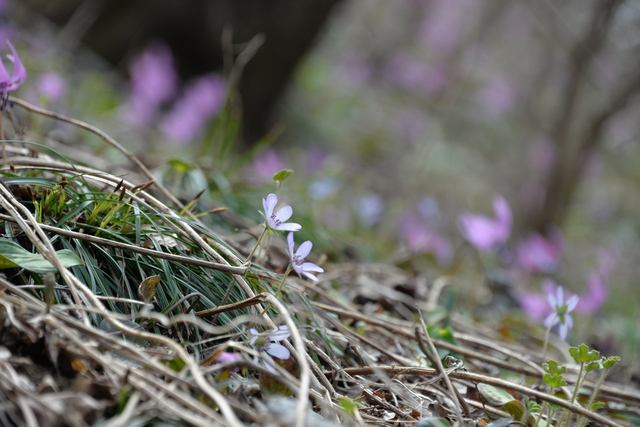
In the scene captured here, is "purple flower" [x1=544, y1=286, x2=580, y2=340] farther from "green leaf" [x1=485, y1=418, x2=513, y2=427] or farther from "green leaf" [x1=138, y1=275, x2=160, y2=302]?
"green leaf" [x1=138, y1=275, x2=160, y2=302]

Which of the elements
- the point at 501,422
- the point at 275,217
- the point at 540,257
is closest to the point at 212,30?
the point at 540,257

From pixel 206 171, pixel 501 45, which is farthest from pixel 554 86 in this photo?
pixel 206 171

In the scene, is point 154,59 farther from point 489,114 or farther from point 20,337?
point 489,114

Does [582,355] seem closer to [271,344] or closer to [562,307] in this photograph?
[562,307]

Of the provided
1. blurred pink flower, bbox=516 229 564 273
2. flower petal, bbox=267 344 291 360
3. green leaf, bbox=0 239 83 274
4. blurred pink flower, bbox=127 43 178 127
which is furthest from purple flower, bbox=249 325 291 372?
blurred pink flower, bbox=127 43 178 127

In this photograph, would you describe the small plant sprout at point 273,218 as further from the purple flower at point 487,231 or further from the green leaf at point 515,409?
the purple flower at point 487,231

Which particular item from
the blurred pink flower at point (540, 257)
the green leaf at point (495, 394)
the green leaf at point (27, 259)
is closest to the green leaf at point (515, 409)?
the green leaf at point (495, 394)
